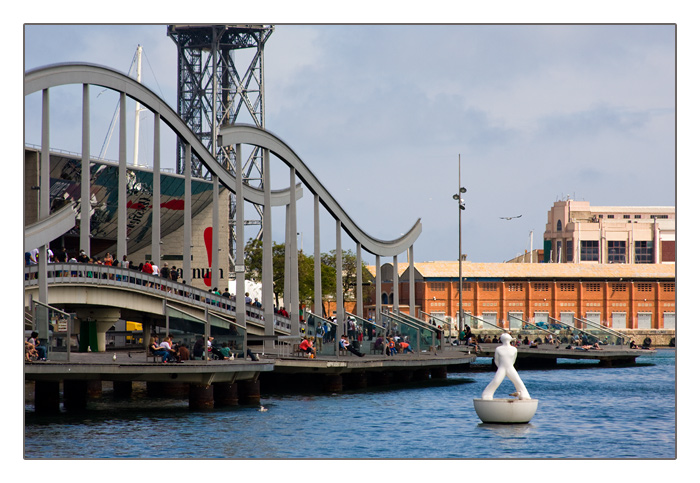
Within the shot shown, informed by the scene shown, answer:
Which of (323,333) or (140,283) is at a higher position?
(140,283)

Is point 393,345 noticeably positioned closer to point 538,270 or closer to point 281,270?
point 281,270

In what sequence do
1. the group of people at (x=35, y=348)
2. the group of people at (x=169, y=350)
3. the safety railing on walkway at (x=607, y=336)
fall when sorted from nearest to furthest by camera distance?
1. the group of people at (x=35, y=348)
2. the group of people at (x=169, y=350)
3. the safety railing on walkway at (x=607, y=336)

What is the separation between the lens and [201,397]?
3200 centimetres

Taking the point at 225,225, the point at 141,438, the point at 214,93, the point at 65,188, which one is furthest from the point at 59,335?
the point at 214,93

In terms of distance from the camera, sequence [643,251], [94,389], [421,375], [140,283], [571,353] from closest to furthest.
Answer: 1. [94,389]
2. [140,283]
3. [421,375]
4. [571,353]
5. [643,251]

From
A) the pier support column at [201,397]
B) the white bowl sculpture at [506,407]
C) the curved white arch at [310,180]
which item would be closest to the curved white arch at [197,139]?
the curved white arch at [310,180]

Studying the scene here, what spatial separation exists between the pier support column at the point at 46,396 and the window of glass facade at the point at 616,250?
11370 cm

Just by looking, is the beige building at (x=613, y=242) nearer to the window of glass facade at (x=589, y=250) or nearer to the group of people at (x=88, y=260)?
the window of glass facade at (x=589, y=250)

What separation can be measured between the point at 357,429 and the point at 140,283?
39.3 ft

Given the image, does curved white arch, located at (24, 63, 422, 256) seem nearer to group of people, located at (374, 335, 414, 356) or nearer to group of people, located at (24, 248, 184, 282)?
group of people, located at (24, 248, 184, 282)

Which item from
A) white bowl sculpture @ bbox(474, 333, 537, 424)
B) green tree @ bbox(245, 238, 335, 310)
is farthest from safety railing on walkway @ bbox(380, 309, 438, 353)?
green tree @ bbox(245, 238, 335, 310)

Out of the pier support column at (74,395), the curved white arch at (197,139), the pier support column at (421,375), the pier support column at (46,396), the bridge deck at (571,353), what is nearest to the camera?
the pier support column at (46,396)

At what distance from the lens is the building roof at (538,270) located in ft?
355

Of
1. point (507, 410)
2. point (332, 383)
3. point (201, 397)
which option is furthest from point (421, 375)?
point (507, 410)
